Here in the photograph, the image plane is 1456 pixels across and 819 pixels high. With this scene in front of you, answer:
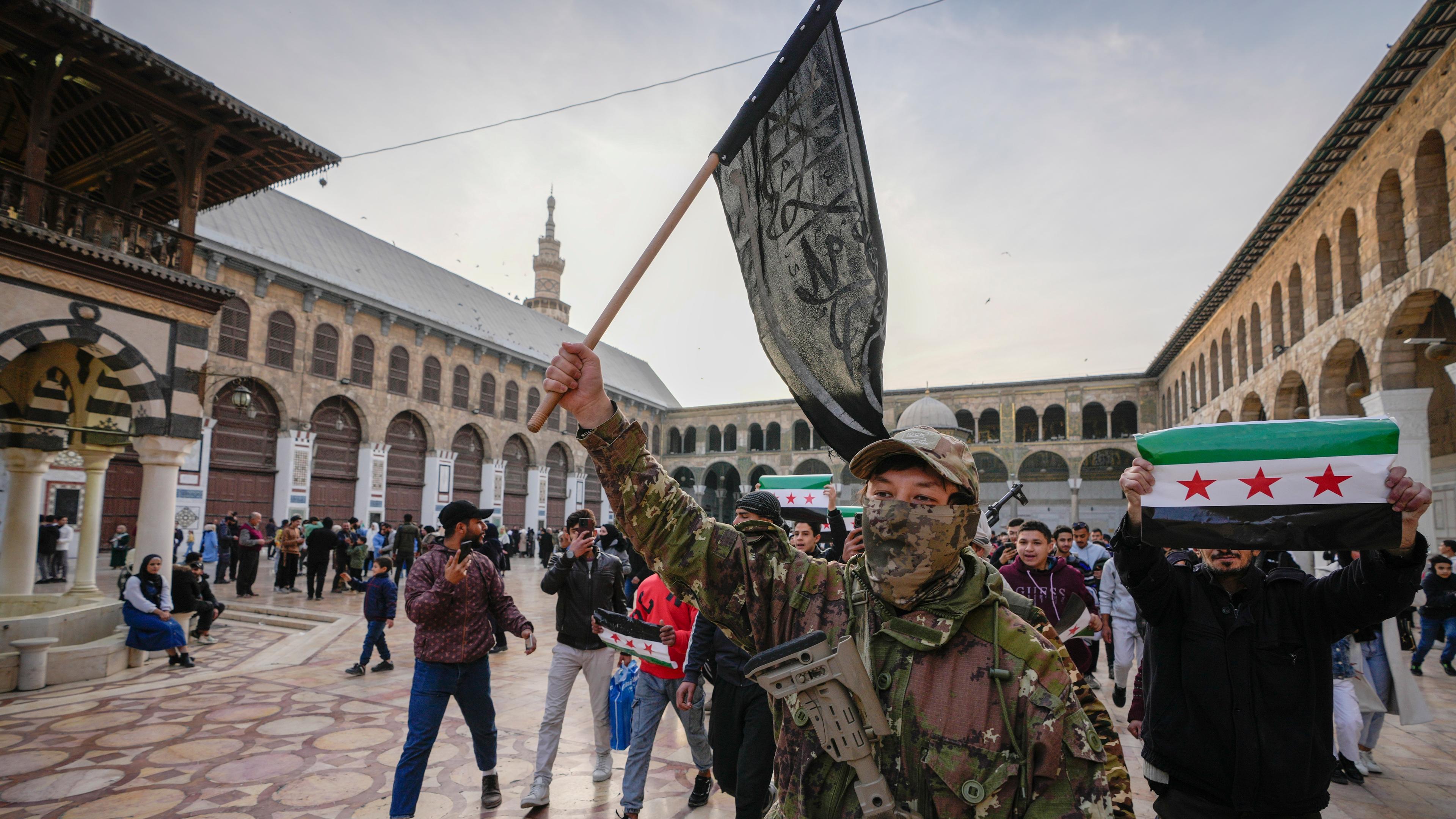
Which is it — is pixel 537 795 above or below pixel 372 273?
below

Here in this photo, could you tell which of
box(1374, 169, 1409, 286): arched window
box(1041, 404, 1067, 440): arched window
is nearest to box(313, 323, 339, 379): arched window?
box(1374, 169, 1409, 286): arched window

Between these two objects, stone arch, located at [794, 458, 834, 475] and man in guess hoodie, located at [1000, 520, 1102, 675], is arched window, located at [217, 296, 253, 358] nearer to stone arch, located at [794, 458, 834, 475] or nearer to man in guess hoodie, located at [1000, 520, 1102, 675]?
man in guess hoodie, located at [1000, 520, 1102, 675]

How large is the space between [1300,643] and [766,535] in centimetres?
236

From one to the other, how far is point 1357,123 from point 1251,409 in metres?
9.53

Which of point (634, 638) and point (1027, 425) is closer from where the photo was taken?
point (634, 638)

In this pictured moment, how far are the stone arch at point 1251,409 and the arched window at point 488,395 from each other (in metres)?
25.0

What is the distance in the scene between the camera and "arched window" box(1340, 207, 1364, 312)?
13.6m

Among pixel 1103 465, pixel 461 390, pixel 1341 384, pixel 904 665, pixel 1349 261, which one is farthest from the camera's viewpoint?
pixel 1103 465

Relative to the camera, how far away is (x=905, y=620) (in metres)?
1.53

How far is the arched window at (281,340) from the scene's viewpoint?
20391 millimetres

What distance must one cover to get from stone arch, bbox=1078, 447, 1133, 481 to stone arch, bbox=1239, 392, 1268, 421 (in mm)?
14237

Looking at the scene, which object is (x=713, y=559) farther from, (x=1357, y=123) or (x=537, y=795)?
(x=1357, y=123)

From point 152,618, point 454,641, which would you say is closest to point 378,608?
point 152,618

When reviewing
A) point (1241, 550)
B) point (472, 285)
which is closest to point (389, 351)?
point (472, 285)
